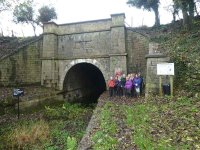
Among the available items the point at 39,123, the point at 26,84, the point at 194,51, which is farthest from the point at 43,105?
the point at 194,51

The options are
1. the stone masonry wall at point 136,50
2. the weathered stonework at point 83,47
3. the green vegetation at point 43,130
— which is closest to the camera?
the green vegetation at point 43,130

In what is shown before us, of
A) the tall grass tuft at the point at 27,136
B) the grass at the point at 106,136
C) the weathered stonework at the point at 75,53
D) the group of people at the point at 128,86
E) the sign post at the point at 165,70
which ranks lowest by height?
the tall grass tuft at the point at 27,136

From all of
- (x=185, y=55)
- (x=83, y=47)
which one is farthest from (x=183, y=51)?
(x=83, y=47)

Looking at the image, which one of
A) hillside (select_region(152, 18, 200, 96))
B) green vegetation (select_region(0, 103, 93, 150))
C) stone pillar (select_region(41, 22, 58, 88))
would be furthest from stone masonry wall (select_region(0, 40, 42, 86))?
hillside (select_region(152, 18, 200, 96))

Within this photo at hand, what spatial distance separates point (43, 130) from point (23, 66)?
28.8ft

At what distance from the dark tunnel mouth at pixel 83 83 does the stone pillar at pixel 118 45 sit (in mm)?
3782

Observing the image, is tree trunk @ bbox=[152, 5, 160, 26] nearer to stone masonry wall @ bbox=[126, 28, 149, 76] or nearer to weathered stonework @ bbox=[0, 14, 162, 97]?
weathered stonework @ bbox=[0, 14, 162, 97]

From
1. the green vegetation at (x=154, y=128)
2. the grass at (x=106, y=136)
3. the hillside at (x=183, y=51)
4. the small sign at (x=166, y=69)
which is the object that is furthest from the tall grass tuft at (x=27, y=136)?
the hillside at (x=183, y=51)

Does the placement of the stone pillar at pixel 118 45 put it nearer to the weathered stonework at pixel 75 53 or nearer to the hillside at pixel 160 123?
the weathered stonework at pixel 75 53

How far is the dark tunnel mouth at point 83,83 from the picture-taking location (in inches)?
792

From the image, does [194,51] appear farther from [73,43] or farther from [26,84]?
[26,84]

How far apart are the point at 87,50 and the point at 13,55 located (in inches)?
208

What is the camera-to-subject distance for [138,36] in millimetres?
17312

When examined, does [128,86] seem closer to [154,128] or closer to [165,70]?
[165,70]
